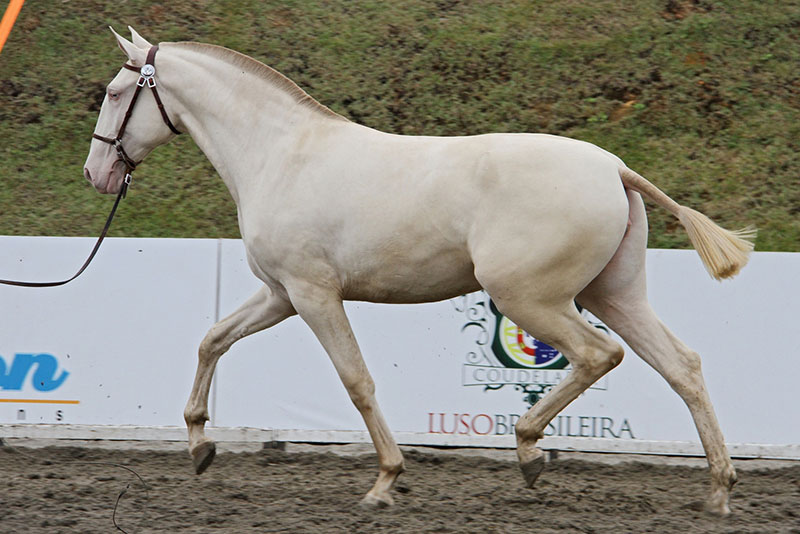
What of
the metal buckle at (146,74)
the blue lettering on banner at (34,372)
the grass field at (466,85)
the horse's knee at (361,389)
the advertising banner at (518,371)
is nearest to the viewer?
the horse's knee at (361,389)

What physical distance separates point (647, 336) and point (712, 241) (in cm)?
51

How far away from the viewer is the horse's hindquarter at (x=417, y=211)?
394 centimetres

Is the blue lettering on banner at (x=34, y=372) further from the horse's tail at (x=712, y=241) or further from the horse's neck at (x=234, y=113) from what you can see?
the horse's tail at (x=712, y=241)

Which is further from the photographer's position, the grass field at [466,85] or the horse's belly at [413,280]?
the grass field at [466,85]

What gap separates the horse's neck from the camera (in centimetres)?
445

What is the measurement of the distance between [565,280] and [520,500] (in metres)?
1.17

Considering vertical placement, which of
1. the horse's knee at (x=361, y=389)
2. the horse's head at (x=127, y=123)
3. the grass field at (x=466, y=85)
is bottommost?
the horse's knee at (x=361, y=389)

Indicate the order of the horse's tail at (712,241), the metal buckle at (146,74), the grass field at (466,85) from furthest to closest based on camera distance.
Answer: the grass field at (466,85) < the metal buckle at (146,74) < the horse's tail at (712,241)

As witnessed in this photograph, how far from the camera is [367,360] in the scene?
19.2 ft

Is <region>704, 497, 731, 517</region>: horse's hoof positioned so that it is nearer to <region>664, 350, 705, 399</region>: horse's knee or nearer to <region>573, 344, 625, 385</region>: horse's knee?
<region>664, 350, 705, 399</region>: horse's knee

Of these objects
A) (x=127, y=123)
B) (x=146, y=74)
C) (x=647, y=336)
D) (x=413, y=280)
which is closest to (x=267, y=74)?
(x=146, y=74)

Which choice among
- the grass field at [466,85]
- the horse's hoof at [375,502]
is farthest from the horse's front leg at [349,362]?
the grass field at [466,85]

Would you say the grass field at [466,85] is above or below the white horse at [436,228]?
above

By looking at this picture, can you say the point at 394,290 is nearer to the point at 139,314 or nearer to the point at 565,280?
the point at 565,280
